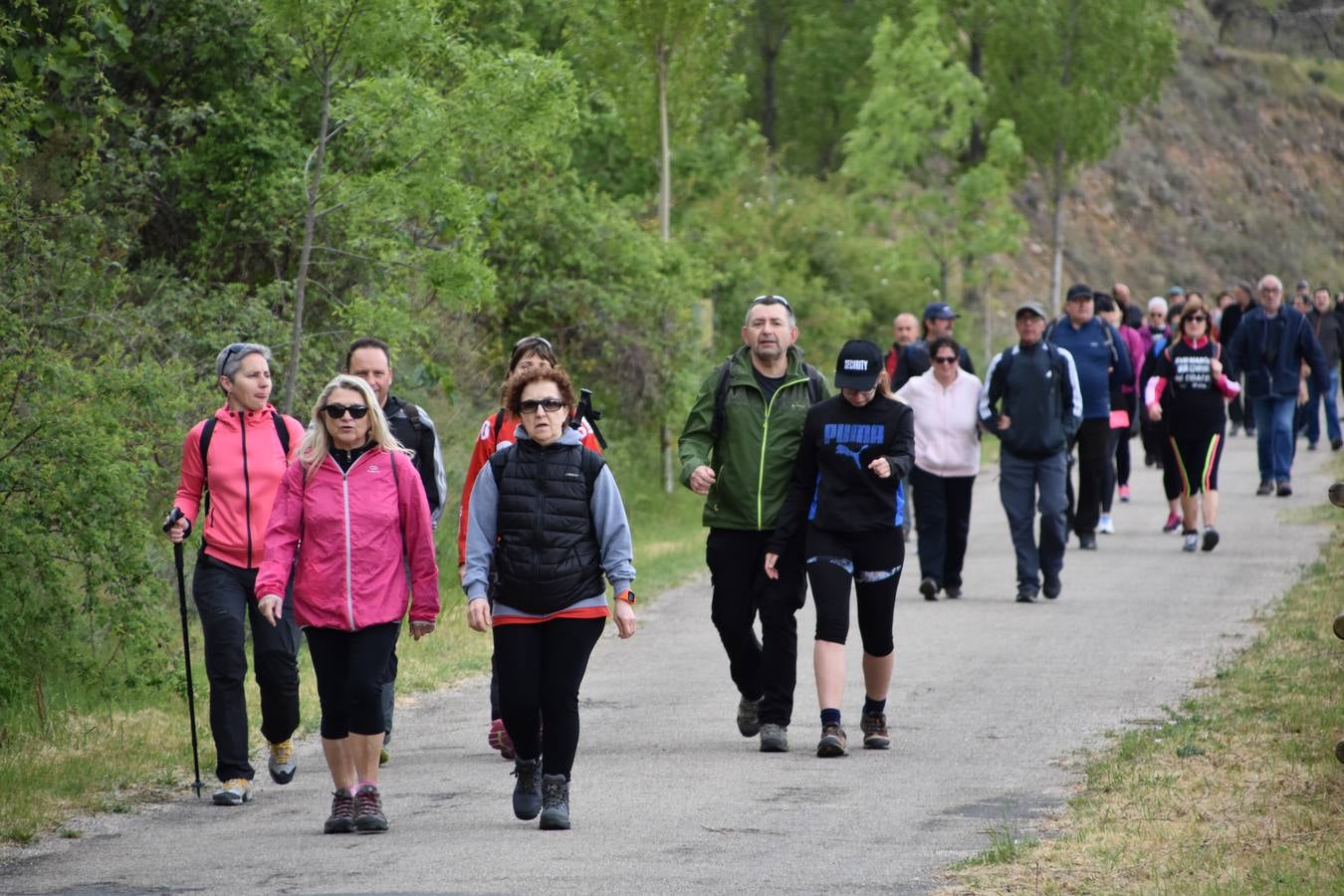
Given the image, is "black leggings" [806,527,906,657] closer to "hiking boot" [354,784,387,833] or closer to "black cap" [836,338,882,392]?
"black cap" [836,338,882,392]

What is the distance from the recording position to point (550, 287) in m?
22.5

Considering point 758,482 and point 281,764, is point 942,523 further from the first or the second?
point 281,764

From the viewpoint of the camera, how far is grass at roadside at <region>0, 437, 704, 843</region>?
9.02 meters

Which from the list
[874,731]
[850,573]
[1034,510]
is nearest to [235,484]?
[850,573]

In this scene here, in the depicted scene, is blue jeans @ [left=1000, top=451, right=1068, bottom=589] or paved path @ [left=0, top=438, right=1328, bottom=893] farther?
blue jeans @ [left=1000, top=451, right=1068, bottom=589]

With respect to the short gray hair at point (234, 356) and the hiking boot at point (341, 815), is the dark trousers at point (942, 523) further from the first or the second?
the hiking boot at point (341, 815)

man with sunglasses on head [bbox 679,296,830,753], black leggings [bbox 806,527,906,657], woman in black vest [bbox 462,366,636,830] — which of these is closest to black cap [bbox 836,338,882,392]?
man with sunglasses on head [bbox 679,296,830,753]

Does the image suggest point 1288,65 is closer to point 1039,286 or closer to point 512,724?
point 1039,286

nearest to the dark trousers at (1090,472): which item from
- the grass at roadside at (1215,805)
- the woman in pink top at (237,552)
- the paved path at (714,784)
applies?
the paved path at (714,784)

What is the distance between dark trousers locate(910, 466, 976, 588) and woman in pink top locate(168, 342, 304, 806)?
695cm

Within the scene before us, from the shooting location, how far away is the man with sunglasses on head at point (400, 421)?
972cm

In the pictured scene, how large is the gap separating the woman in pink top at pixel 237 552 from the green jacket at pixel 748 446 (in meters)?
1.88

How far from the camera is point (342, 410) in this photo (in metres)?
8.20

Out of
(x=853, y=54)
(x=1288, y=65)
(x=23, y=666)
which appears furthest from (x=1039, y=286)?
(x=23, y=666)
